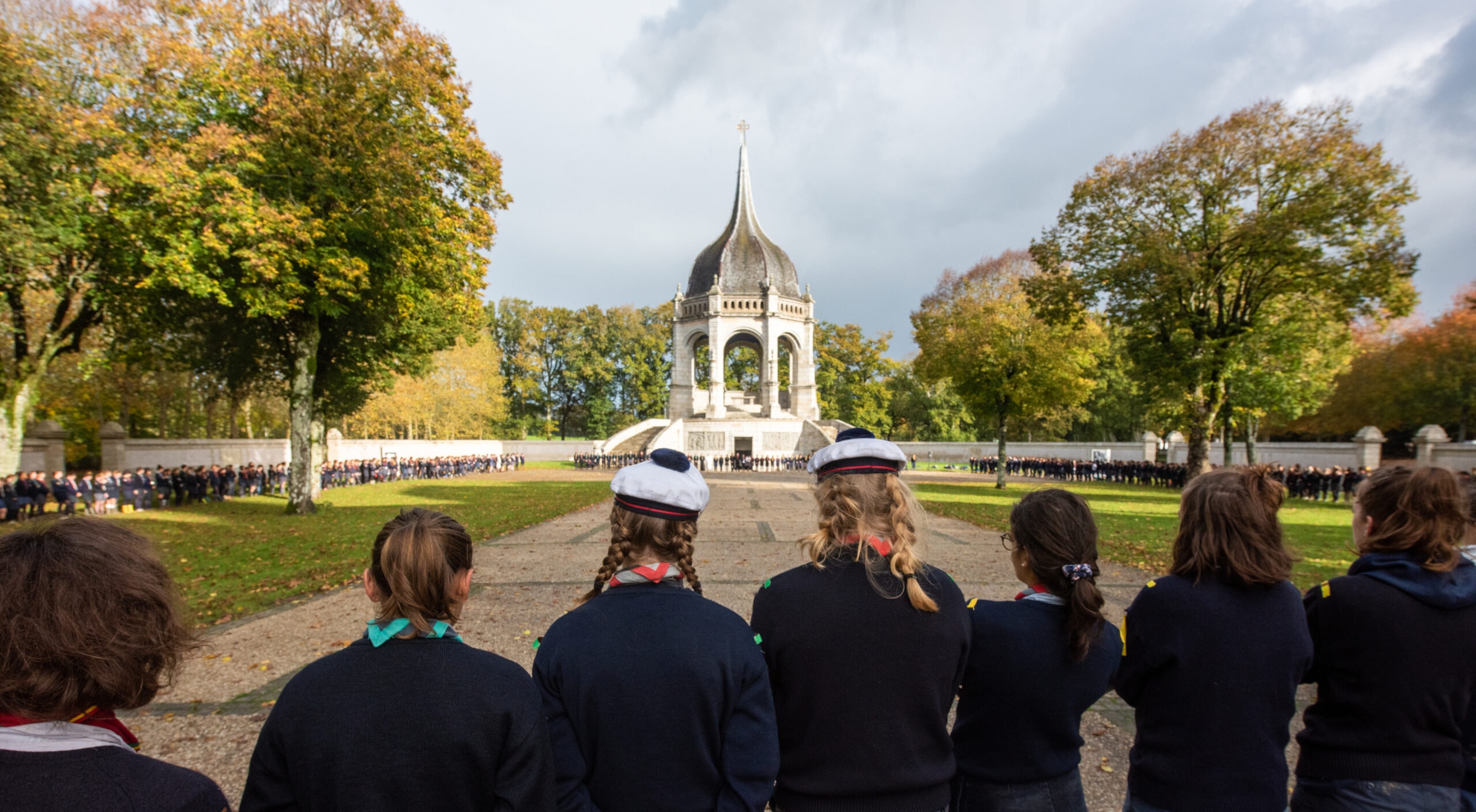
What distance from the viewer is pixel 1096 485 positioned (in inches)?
1217

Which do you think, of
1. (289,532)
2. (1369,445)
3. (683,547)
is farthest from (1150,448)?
(683,547)

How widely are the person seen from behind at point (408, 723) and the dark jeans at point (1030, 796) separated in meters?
1.40

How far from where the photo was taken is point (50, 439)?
2086 cm

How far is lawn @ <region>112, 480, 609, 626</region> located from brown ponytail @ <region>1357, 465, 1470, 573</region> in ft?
12.7

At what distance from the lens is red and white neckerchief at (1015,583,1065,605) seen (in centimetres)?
220

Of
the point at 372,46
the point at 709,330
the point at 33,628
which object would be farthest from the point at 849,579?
the point at 709,330

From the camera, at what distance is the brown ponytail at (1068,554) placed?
209 cm

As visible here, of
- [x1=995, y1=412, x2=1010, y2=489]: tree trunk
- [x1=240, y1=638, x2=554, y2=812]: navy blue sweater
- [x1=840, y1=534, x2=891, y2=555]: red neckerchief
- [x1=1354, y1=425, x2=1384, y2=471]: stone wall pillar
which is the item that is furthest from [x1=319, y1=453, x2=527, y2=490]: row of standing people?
[x1=1354, y1=425, x2=1384, y2=471]: stone wall pillar

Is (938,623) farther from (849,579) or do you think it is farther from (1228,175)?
(1228,175)

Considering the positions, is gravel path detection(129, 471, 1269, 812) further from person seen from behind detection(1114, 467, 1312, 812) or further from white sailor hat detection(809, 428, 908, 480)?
Answer: person seen from behind detection(1114, 467, 1312, 812)

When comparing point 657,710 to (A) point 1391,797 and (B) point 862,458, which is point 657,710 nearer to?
(B) point 862,458

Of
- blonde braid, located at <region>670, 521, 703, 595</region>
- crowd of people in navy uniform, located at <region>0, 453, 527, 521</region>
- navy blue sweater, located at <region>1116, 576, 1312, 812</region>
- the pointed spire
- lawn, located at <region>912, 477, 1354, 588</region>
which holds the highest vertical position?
the pointed spire

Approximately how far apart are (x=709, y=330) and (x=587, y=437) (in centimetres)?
2222

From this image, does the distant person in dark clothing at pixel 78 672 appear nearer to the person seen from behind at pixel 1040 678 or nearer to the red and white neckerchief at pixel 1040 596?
the person seen from behind at pixel 1040 678
